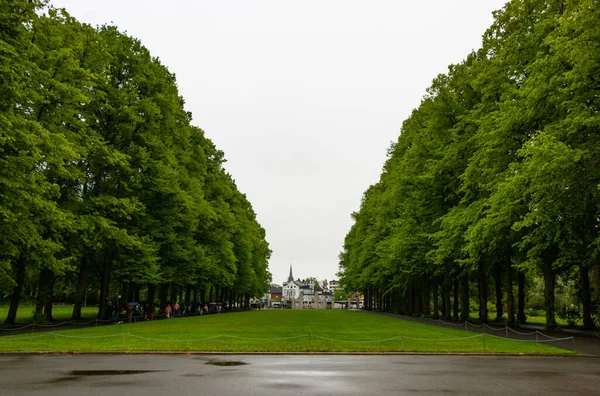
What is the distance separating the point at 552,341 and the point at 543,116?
10733 millimetres

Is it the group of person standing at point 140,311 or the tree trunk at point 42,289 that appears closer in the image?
the tree trunk at point 42,289

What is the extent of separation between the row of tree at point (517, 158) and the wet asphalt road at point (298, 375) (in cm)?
738

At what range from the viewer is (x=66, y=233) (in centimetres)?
3102

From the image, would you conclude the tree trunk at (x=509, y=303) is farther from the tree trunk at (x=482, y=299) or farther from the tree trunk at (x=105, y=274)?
the tree trunk at (x=105, y=274)

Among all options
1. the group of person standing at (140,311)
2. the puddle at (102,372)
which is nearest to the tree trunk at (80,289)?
the group of person standing at (140,311)

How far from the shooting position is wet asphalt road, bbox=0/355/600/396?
1191 cm

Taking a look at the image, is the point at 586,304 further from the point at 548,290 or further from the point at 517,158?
the point at 517,158

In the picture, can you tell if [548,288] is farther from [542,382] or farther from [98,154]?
[98,154]

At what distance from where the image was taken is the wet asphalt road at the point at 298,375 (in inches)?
469

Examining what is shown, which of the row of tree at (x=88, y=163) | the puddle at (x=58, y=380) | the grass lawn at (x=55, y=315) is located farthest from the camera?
the grass lawn at (x=55, y=315)

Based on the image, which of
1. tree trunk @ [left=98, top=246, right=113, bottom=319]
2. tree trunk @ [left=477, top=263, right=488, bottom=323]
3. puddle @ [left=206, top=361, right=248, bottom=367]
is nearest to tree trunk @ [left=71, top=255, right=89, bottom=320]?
tree trunk @ [left=98, top=246, right=113, bottom=319]

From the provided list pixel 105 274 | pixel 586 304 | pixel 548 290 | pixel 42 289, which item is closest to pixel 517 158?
pixel 548 290

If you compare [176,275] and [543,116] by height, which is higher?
[543,116]

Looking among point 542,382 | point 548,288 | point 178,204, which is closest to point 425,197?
point 548,288
